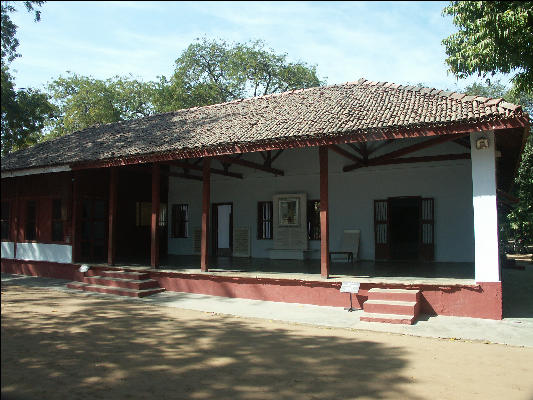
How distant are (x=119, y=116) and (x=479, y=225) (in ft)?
98.9

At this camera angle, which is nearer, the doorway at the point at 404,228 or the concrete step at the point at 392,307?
the concrete step at the point at 392,307

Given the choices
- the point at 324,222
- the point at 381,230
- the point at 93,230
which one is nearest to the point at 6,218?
the point at 93,230

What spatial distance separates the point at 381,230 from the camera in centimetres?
1204

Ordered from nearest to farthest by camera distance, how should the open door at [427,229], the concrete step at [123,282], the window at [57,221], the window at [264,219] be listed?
the concrete step at [123,282]
the open door at [427,229]
the window at [57,221]
the window at [264,219]

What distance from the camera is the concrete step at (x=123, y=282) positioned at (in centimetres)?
988

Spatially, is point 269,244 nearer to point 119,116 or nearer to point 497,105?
point 497,105

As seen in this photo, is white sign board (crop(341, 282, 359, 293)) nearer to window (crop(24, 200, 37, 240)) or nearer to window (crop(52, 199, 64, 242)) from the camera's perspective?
window (crop(52, 199, 64, 242))

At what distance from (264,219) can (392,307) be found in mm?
6997

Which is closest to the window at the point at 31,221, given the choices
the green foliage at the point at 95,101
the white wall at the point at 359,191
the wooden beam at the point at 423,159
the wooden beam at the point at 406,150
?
the white wall at the point at 359,191

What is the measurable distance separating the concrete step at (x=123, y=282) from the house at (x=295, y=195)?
1.06ft

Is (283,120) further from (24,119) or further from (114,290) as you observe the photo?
(24,119)

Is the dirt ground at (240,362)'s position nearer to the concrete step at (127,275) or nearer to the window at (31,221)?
the concrete step at (127,275)

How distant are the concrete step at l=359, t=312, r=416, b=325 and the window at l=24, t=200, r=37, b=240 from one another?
10405mm

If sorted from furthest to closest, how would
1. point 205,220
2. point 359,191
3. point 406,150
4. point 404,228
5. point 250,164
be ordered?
point 359,191, point 404,228, point 250,164, point 205,220, point 406,150
